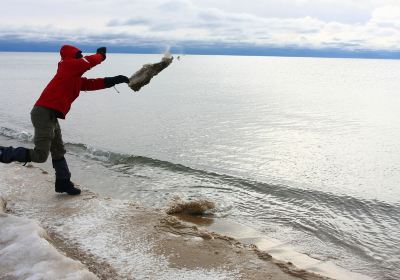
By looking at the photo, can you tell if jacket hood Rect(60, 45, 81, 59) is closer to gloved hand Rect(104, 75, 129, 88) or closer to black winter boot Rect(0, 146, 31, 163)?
gloved hand Rect(104, 75, 129, 88)

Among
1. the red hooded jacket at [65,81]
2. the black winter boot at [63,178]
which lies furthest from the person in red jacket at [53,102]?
the black winter boot at [63,178]

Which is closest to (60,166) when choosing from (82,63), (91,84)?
(91,84)

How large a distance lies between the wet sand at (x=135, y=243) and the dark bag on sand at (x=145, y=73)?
2412 millimetres

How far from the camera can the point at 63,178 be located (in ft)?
26.3

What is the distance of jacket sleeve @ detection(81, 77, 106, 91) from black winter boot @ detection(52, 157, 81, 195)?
160 centimetres

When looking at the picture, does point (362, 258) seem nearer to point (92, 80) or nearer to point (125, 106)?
point (92, 80)

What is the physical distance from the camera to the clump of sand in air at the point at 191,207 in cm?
885

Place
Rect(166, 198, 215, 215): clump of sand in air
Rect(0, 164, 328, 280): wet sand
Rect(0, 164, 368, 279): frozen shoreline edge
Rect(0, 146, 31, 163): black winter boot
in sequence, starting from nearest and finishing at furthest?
Rect(0, 164, 328, 280): wet sand, Rect(0, 164, 368, 279): frozen shoreline edge, Rect(0, 146, 31, 163): black winter boot, Rect(166, 198, 215, 215): clump of sand in air

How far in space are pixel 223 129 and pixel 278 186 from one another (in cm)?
1039

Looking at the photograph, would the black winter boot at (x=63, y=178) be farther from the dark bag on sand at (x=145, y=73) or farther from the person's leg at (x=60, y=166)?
the dark bag on sand at (x=145, y=73)

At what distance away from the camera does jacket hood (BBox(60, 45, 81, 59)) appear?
685 centimetres

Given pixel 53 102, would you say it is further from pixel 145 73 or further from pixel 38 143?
pixel 145 73

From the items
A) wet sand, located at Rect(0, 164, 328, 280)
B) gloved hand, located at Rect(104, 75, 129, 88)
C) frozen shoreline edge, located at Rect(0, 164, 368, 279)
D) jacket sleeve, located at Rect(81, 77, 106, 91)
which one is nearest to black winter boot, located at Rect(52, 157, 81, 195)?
wet sand, located at Rect(0, 164, 328, 280)

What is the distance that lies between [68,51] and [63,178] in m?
2.55
